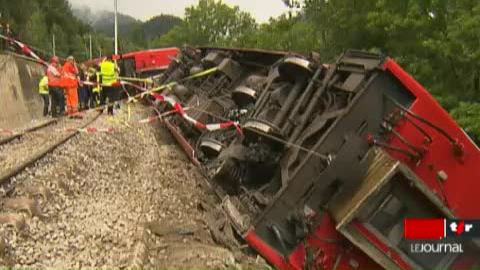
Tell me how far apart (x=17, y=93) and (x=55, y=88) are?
3377 mm

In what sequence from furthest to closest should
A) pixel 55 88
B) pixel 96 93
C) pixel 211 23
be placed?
pixel 211 23, pixel 96 93, pixel 55 88

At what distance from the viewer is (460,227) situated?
19.2ft

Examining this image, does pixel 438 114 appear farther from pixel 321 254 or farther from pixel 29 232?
pixel 29 232

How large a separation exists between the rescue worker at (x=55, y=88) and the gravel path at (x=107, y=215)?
649cm

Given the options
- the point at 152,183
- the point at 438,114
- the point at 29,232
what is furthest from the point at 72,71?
the point at 438,114

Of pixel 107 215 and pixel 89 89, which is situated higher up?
pixel 107 215

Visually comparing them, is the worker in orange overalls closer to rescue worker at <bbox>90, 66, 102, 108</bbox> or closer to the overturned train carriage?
rescue worker at <bbox>90, 66, 102, 108</bbox>

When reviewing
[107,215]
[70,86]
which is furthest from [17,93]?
[107,215]

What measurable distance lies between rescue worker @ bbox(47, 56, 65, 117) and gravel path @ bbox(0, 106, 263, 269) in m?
6.49

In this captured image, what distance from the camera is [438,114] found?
621 cm

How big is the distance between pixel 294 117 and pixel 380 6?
1642 centimetres

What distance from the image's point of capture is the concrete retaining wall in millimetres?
19027

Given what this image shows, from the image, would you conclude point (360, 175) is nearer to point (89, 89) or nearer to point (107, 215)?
point (107, 215)

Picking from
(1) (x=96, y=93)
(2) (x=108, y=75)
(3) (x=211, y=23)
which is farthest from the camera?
(3) (x=211, y=23)
